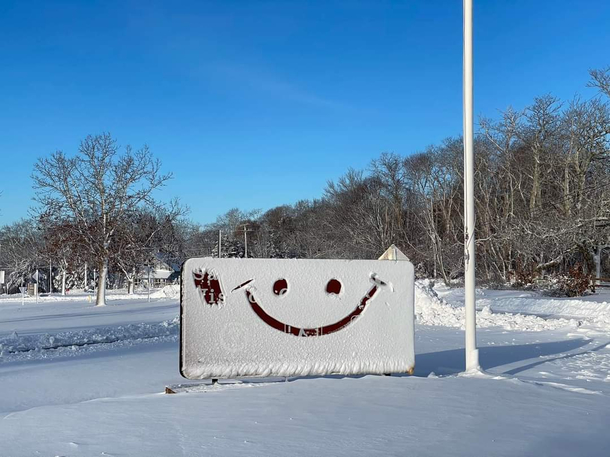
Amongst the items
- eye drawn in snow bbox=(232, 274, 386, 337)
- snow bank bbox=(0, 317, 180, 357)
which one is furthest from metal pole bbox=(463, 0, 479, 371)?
snow bank bbox=(0, 317, 180, 357)

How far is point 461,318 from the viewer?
21312mm

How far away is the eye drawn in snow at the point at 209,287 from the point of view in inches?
318

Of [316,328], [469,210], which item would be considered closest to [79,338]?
[316,328]

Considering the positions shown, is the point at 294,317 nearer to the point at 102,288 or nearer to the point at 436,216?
the point at 102,288

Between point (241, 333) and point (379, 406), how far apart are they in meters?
2.49

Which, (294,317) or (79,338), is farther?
(79,338)

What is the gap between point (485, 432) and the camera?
5.50 m

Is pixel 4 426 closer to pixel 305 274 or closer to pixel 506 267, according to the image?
pixel 305 274

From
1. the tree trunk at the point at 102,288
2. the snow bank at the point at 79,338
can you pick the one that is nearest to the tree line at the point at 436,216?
the tree trunk at the point at 102,288

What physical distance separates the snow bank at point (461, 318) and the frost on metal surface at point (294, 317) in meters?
11.2

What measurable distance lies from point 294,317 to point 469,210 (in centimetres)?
363

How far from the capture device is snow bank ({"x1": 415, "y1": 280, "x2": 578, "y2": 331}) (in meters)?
18.9

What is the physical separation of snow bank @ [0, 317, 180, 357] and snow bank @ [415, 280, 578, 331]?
30.6 ft

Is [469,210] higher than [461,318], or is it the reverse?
[469,210]
